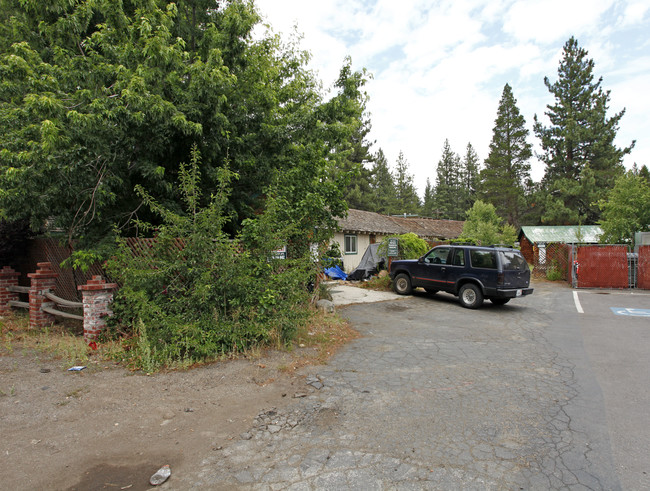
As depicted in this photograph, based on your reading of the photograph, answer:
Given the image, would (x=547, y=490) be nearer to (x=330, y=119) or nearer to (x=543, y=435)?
(x=543, y=435)

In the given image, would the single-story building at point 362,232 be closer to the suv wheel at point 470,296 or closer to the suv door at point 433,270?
the suv door at point 433,270

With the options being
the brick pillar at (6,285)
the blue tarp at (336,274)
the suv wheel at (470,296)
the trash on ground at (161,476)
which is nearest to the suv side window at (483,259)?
the suv wheel at (470,296)

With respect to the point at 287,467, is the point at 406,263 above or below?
above

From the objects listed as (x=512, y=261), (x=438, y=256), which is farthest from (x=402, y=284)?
(x=512, y=261)

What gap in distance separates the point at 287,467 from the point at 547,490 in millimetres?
2001

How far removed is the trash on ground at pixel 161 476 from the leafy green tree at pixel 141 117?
477 cm

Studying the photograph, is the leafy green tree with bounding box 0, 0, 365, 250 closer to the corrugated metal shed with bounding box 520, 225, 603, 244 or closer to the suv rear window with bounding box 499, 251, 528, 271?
the suv rear window with bounding box 499, 251, 528, 271

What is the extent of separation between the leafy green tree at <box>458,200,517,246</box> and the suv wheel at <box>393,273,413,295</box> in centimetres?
1424

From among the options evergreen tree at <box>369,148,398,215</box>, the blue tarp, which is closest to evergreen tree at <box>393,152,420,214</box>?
evergreen tree at <box>369,148,398,215</box>

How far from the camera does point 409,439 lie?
3402 millimetres

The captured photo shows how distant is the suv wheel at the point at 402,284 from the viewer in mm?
12820

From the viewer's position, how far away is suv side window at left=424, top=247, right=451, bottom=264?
11541 mm

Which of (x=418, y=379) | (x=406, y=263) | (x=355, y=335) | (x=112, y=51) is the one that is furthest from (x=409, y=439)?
(x=406, y=263)

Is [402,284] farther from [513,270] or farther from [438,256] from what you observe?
[513,270]
